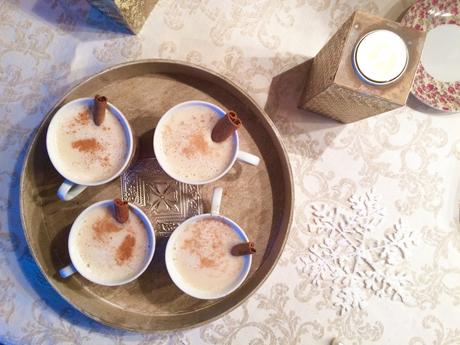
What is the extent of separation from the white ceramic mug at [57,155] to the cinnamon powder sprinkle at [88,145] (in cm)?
5

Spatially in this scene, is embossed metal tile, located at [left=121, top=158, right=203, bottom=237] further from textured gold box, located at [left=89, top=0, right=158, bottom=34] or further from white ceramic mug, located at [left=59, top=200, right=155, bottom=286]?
textured gold box, located at [left=89, top=0, right=158, bottom=34]

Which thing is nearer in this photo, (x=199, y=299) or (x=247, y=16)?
(x=199, y=299)

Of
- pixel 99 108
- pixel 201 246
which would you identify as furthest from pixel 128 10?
pixel 201 246

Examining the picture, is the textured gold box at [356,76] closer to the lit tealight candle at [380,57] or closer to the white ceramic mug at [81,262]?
the lit tealight candle at [380,57]

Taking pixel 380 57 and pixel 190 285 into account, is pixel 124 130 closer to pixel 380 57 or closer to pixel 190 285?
pixel 190 285

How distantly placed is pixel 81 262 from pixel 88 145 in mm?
283

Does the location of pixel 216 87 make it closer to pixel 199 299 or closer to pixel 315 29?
pixel 315 29

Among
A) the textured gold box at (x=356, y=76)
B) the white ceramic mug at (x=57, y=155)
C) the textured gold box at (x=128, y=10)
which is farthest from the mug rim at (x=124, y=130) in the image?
the textured gold box at (x=356, y=76)

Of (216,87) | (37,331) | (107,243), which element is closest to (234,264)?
(107,243)

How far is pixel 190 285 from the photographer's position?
987 millimetres

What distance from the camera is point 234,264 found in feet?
3.23

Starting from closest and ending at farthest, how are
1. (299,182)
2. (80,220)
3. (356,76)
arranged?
(356,76) → (80,220) → (299,182)

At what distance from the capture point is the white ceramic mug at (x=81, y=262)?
0.95 metres

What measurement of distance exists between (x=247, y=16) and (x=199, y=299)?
79 centimetres
